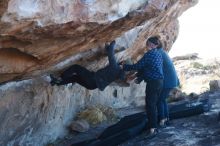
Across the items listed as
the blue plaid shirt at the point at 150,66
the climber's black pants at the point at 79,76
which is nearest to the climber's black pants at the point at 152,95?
the blue plaid shirt at the point at 150,66

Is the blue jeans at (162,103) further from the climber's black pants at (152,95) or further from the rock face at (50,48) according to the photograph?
the rock face at (50,48)

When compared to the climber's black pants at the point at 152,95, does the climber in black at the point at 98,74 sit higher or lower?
higher

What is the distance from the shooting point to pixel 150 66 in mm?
9633

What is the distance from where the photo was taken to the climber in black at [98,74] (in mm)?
9945

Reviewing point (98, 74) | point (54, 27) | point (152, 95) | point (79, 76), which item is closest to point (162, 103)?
point (152, 95)

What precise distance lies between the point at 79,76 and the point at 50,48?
203cm

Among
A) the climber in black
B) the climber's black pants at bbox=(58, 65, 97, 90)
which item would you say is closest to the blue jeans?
the climber in black

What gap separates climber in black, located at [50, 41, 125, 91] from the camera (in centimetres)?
995

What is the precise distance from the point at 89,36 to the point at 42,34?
1.48 metres

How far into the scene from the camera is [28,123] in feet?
33.9

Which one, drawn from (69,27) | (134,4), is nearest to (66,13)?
(69,27)

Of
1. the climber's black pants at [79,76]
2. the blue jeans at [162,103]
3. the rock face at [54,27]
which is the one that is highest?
the rock face at [54,27]

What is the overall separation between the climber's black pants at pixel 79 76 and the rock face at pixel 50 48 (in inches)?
6.4

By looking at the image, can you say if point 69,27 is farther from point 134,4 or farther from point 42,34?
point 134,4
